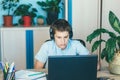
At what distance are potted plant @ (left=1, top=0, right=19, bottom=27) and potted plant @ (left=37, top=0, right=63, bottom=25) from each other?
1.23 feet

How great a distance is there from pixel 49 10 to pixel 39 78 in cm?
202

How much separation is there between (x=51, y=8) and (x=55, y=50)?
1494 millimetres

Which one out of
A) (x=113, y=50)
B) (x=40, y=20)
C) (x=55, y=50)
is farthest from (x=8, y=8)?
(x=113, y=50)

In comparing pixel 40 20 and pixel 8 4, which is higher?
pixel 8 4

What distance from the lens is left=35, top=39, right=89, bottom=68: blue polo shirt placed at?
2488 mm

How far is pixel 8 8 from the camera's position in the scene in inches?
155

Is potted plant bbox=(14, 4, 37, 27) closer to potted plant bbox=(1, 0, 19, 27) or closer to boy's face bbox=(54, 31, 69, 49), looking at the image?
potted plant bbox=(1, 0, 19, 27)

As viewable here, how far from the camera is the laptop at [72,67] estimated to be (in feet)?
5.53

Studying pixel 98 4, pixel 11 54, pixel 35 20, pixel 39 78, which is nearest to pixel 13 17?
pixel 35 20

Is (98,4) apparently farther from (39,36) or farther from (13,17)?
(13,17)

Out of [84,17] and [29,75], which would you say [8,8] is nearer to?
[84,17]

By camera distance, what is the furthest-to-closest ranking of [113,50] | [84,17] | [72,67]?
1. [84,17]
2. [113,50]
3. [72,67]

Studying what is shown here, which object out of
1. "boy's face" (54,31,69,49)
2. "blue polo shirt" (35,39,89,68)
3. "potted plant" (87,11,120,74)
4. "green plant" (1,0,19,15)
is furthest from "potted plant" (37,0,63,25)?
"potted plant" (87,11,120,74)

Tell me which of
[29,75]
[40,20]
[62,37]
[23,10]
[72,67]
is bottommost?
[29,75]
